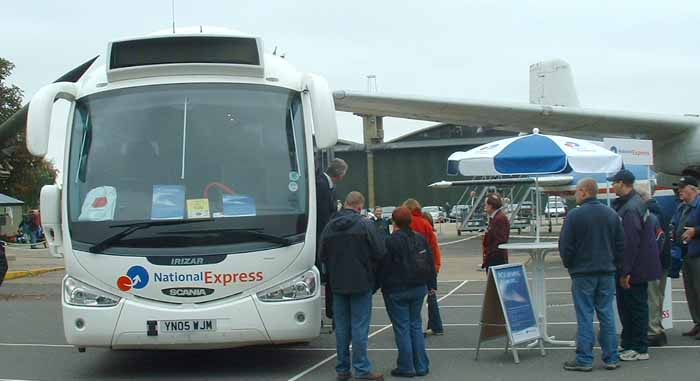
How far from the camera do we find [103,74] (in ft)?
26.5

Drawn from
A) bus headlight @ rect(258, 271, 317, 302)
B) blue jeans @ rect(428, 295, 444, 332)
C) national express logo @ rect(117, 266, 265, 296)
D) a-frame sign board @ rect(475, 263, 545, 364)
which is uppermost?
national express logo @ rect(117, 266, 265, 296)

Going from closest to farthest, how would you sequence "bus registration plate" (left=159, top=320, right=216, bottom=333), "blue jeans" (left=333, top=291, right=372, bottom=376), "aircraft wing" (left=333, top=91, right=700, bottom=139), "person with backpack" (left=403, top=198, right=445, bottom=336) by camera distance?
1. "bus registration plate" (left=159, top=320, right=216, bottom=333)
2. "blue jeans" (left=333, top=291, right=372, bottom=376)
3. "person with backpack" (left=403, top=198, right=445, bottom=336)
4. "aircraft wing" (left=333, top=91, right=700, bottom=139)

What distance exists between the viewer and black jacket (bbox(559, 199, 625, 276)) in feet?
25.4

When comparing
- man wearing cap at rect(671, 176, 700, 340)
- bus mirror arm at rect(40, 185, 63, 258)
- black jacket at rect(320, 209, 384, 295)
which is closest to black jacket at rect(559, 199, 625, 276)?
man wearing cap at rect(671, 176, 700, 340)

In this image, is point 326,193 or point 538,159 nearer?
point 326,193

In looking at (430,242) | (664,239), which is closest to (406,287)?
(430,242)

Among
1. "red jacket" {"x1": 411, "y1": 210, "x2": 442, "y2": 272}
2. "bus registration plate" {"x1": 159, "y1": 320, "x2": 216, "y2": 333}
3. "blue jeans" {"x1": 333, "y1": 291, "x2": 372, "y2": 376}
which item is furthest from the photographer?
"red jacket" {"x1": 411, "y1": 210, "x2": 442, "y2": 272}

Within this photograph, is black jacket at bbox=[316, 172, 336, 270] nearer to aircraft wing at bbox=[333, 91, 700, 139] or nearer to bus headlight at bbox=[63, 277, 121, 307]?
bus headlight at bbox=[63, 277, 121, 307]

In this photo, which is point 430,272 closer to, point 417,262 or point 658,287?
point 417,262

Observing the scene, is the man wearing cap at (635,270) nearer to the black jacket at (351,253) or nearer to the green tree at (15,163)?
the black jacket at (351,253)

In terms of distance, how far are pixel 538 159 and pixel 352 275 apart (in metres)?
3.19

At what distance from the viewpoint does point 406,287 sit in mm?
7652

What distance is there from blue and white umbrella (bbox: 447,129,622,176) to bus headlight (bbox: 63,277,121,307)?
4452 millimetres

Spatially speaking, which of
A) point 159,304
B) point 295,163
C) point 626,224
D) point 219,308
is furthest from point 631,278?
point 159,304
